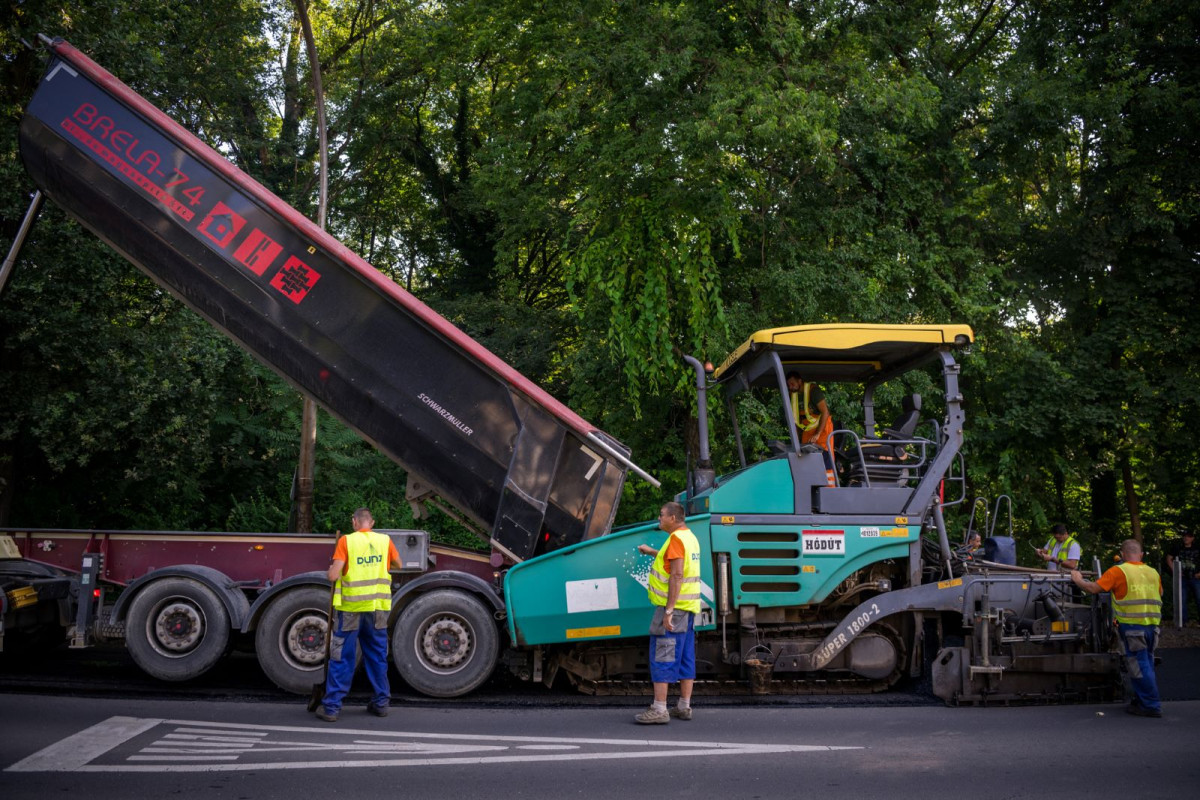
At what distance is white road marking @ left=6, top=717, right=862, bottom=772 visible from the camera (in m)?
5.69

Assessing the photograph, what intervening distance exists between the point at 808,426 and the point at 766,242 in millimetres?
7010

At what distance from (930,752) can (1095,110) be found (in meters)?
11.0

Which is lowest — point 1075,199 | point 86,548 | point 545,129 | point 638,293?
point 86,548

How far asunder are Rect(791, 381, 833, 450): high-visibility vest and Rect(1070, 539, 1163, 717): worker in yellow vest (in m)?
2.24

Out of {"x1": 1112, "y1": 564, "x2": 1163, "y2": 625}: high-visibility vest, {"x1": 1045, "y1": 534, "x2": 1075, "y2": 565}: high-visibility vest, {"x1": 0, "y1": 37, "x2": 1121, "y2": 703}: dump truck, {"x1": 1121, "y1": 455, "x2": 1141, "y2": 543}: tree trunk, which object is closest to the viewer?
{"x1": 1112, "y1": 564, "x2": 1163, "y2": 625}: high-visibility vest

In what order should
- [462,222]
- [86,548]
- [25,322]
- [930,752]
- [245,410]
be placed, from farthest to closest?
[462,222] → [245,410] → [25,322] → [86,548] → [930,752]

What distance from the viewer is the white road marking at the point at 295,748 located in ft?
18.7

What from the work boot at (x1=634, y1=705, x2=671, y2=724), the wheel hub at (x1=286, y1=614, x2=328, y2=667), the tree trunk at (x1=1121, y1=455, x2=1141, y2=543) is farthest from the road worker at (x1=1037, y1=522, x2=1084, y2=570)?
the wheel hub at (x1=286, y1=614, x2=328, y2=667)

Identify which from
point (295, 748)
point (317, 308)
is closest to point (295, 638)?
point (295, 748)

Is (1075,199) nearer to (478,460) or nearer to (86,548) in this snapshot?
(478,460)

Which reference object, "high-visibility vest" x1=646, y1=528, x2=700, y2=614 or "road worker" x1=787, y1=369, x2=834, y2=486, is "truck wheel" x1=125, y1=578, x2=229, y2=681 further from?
"road worker" x1=787, y1=369, x2=834, y2=486

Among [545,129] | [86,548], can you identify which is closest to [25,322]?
[86,548]

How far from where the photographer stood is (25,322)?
1292 cm

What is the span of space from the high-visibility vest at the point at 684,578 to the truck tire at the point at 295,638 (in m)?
2.91
